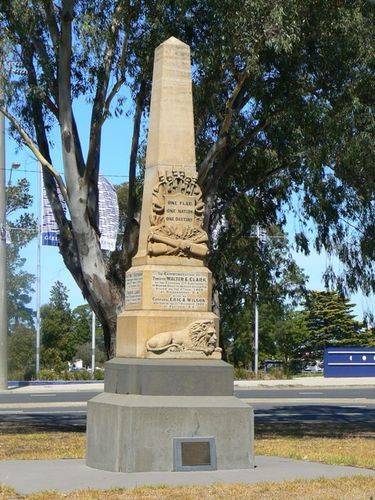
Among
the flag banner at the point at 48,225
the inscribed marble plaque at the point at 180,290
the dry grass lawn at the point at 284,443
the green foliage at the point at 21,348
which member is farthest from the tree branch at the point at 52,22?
the green foliage at the point at 21,348

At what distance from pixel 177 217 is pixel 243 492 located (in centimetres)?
391

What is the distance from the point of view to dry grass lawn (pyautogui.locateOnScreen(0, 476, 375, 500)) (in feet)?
31.5

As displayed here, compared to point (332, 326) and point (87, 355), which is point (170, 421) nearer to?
point (332, 326)

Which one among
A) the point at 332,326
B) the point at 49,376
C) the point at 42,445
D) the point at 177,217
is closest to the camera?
the point at 177,217

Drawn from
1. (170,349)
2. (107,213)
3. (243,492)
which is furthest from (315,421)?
(243,492)

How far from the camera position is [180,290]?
40.6 feet

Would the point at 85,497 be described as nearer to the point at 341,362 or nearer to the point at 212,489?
the point at 212,489

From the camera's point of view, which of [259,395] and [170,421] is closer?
[170,421]

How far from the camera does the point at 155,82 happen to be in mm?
13352

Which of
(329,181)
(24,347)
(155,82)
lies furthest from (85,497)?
(24,347)

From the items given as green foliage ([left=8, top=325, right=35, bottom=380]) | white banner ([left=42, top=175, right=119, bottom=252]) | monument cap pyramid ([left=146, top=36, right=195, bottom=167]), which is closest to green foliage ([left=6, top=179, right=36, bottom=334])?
green foliage ([left=8, top=325, right=35, bottom=380])

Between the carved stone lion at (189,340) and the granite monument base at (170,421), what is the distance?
164 mm

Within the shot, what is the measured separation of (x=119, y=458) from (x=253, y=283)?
14.4 meters

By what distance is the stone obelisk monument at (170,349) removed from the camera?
1156 cm
